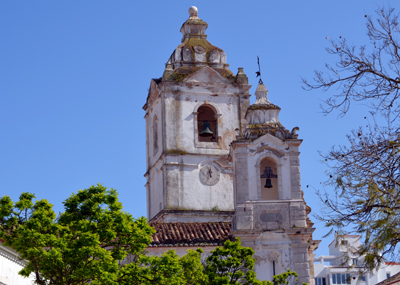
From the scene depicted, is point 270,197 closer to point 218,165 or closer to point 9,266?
point 218,165

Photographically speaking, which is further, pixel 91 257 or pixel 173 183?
pixel 173 183

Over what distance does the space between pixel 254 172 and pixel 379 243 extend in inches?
729

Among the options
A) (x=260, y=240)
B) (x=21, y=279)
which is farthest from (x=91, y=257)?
(x=260, y=240)

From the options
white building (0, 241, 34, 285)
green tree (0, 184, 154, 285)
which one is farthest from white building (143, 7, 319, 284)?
green tree (0, 184, 154, 285)

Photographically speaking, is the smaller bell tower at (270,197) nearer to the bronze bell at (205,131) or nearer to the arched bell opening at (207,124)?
the bronze bell at (205,131)

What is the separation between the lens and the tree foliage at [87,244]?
74.7 ft

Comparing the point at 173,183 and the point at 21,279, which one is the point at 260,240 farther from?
the point at 21,279

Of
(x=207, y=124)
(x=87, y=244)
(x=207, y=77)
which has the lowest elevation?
(x=87, y=244)

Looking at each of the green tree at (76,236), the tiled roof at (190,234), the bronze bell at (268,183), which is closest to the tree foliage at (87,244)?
the green tree at (76,236)

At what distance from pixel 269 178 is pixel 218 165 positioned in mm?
4506

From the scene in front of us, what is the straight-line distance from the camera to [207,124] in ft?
121

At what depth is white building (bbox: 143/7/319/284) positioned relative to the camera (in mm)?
30953

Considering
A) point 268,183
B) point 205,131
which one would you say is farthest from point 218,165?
point 268,183

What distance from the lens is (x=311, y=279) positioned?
1297 inches
